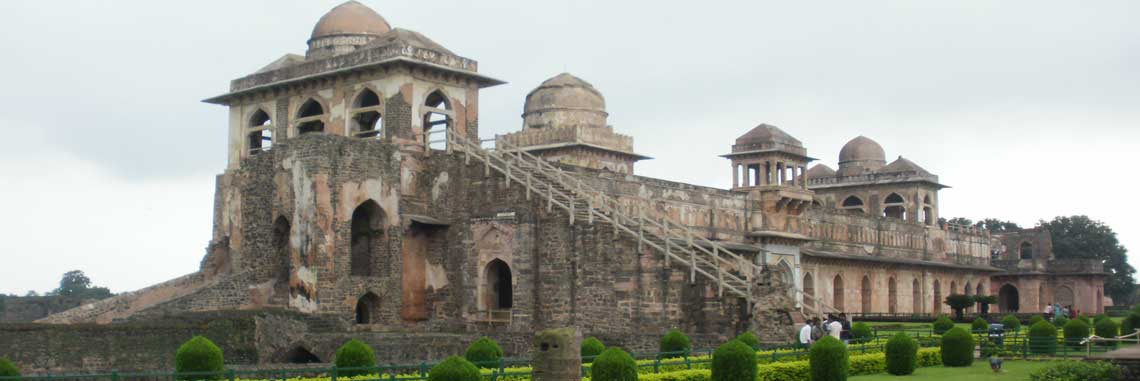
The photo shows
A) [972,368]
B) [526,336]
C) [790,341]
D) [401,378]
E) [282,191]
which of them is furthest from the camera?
[282,191]

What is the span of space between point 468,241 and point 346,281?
4.03 metres

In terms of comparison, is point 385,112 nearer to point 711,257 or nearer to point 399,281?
point 399,281

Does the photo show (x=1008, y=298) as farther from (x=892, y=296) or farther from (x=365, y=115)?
(x=365, y=115)

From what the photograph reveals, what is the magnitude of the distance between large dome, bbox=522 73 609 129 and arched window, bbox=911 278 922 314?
17.3 meters

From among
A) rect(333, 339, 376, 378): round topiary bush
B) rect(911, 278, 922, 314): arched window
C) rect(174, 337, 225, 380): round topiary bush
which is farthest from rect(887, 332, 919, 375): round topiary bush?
rect(911, 278, 922, 314): arched window

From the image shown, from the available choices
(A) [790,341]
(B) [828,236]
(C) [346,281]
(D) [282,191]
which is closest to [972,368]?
(A) [790,341]

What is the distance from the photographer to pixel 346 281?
39094 mm

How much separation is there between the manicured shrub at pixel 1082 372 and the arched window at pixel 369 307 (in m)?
20.6

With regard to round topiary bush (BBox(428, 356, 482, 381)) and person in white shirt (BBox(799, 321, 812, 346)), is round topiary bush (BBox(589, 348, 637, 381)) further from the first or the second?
person in white shirt (BBox(799, 321, 812, 346))

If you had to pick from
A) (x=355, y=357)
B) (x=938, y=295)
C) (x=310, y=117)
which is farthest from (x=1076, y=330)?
(x=938, y=295)

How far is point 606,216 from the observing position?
38.6m

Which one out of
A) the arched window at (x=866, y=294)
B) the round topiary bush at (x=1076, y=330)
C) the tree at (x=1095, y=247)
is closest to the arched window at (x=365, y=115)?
the round topiary bush at (x=1076, y=330)

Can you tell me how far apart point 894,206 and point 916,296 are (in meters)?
7.04

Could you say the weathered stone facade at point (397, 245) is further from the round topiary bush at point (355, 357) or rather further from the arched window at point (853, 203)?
the arched window at point (853, 203)
